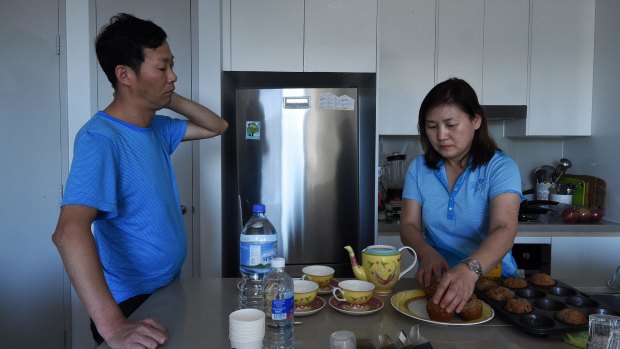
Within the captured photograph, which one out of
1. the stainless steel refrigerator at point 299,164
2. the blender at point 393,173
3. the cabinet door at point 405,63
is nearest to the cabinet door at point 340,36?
the stainless steel refrigerator at point 299,164

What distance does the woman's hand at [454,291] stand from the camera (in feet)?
3.49

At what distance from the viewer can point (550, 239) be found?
2.67 m

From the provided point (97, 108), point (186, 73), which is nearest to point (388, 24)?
point (186, 73)

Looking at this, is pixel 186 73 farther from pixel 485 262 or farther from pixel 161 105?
pixel 485 262

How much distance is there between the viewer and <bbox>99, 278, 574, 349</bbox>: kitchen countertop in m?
0.99

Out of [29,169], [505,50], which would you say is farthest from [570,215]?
[29,169]

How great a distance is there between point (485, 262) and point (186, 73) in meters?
2.09

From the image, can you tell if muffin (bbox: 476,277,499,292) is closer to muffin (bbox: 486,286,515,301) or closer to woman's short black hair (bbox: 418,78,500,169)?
muffin (bbox: 486,286,515,301)

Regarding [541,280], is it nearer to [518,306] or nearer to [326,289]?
[518,306]

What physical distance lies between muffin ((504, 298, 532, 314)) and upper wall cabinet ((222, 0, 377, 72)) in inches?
70.2

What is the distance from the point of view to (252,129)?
271 cm

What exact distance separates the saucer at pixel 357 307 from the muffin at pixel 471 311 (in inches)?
8.1

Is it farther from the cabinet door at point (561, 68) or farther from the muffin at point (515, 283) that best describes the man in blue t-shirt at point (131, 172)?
the cabinet door at point (561, 68)

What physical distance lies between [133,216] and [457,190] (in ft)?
3.32
